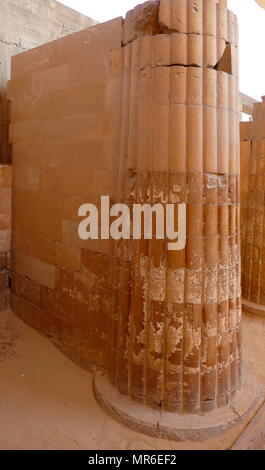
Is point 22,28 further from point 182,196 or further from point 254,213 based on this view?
point 254,213

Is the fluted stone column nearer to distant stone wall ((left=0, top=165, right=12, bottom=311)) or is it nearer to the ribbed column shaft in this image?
the ribbed column shaft

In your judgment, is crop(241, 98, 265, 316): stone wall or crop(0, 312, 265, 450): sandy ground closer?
crop(0, 312, 265, 450): sandy ground

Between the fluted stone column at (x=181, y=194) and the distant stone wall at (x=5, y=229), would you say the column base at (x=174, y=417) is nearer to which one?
the fluted stone column at (x=181, y=194)

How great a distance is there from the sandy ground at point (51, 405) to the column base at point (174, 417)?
56mm

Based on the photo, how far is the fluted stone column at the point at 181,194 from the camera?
3082 mm

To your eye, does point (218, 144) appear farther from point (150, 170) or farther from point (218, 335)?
point (218, 335)

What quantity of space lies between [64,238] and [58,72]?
1986mm

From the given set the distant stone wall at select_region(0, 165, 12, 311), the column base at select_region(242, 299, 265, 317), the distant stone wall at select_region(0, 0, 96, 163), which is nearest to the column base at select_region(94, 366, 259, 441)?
the distant stone wall at select_region(0, 165, 12, 311)

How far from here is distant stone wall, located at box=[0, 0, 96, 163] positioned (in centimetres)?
561

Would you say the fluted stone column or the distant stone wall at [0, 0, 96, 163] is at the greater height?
the distant stone wall at [0, 0, 96, 163]

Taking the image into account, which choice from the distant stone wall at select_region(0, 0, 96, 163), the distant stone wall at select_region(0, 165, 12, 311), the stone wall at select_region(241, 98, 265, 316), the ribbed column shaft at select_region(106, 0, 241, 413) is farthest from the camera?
the stone wall at select_region(241, 98, 265, 316)

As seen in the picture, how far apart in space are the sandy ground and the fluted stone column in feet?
0.66

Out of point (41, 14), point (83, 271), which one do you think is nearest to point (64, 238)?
point (83, 271)

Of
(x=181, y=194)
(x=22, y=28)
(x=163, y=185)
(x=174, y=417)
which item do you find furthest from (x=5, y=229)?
(x=174, y=417)
